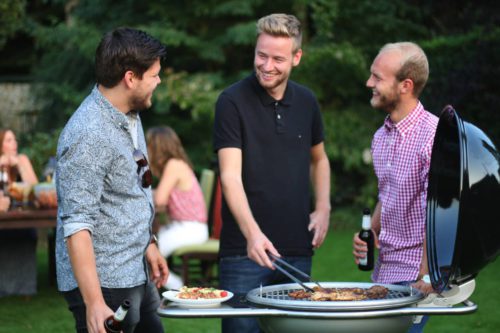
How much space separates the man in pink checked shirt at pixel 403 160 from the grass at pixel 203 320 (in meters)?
2.98

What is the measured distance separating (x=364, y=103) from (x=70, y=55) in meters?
5.20

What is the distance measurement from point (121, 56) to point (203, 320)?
164 inches

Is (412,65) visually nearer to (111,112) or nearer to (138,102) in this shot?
(138,102)

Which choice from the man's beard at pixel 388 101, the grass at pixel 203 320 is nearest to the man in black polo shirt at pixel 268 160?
the man's beard at pixel 388 101

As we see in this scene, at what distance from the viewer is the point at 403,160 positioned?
346 cm

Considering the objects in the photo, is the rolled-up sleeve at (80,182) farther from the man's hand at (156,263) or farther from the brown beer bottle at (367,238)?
the brown beer bottle at (367,238)

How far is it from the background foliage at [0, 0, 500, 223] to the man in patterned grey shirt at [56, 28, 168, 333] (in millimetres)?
9556

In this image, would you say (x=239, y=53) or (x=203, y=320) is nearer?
(x=203, y=320)

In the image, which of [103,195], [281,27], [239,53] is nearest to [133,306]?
[103,195]

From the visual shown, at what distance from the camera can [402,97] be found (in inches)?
138

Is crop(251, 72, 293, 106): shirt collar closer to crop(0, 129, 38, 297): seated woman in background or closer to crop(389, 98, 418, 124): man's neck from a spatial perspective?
crop(389, 98, 418, 124): man's neck

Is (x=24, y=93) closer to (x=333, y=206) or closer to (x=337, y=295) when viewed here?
(x=333, y=206)

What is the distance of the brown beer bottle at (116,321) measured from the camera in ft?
9.06

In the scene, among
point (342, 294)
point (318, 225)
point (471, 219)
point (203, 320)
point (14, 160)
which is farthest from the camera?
point (14, 160)
